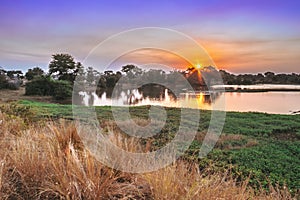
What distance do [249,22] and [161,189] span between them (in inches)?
310

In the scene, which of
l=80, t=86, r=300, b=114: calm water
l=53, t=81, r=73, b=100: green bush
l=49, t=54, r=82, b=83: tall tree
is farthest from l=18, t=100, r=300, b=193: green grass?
l=49, t=54, r=82, b=83: tall tree

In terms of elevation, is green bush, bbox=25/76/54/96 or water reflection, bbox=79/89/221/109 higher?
green bush, bbox=25/76/54/96

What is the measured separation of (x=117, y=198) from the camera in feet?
7.77

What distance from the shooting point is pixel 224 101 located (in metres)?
15.6

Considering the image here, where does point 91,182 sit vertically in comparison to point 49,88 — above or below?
below

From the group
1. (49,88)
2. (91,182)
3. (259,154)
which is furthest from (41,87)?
(91,182)

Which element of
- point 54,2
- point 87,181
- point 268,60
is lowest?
point 87,181

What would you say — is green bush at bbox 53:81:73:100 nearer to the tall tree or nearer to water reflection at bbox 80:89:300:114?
the tall tree

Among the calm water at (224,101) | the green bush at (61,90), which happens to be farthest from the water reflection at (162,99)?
the green bush at (61,90)

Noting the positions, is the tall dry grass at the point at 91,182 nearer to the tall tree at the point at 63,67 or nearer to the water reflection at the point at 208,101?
the water reflection at the point at 208,101

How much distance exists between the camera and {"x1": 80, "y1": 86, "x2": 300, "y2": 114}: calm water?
1269 cm

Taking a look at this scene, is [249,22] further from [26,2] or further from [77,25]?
[26,2]

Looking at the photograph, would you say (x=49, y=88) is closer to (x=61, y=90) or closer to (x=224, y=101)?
(x=61, y=90)

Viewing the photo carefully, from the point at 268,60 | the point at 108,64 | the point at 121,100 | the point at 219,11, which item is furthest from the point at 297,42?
the point at 108,64
